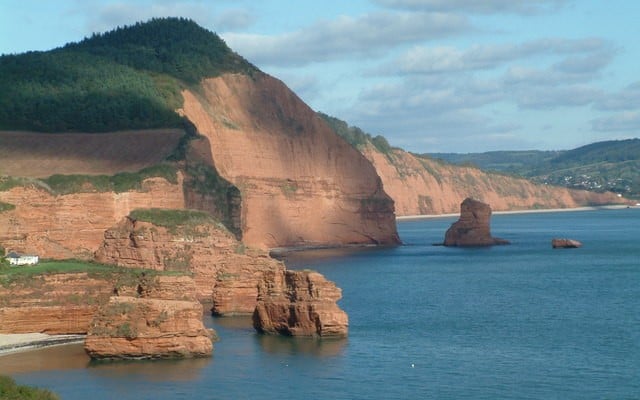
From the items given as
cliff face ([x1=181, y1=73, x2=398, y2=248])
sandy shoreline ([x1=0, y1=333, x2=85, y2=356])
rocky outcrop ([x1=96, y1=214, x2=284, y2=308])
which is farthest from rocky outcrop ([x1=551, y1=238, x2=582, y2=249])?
sandy shoreline ([x1=0, y1=333, x2=85, y2=356])

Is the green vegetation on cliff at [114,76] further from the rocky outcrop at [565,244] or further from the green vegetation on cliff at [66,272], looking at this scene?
the green vegetation on cliff at [66,272]

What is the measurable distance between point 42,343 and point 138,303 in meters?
7.85

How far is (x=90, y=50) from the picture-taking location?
159625 millimetres

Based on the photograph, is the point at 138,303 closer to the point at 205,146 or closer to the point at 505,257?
the point at 205,146

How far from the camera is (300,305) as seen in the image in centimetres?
6606

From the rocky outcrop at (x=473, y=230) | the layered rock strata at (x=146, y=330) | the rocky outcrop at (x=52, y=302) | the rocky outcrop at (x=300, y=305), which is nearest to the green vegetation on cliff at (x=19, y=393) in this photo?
the layered rock strata at (x=146, y=330)

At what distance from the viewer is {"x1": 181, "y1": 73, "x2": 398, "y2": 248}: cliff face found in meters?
154

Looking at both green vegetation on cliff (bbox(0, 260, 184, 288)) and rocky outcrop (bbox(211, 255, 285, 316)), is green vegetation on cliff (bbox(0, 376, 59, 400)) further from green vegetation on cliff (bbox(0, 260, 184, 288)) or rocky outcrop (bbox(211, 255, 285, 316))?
rocky outcrop (bbox(211, 255, 285, 316))

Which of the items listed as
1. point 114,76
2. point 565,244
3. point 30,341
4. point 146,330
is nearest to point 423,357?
point 146,330

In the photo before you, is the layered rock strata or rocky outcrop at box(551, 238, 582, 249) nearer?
the layered rock strata

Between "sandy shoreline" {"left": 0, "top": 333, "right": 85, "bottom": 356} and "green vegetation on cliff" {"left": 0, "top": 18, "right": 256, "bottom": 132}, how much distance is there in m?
63.0

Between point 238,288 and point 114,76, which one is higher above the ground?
point 114,76

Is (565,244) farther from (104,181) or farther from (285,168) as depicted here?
(104,181)

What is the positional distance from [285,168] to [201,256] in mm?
81481
